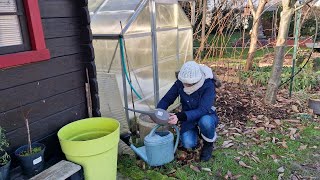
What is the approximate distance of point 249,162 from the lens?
3.24 m

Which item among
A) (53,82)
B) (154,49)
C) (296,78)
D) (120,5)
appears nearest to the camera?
(53,82)

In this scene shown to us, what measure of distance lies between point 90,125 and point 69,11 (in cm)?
111

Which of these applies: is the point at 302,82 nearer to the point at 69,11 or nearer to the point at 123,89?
the point at 123,89

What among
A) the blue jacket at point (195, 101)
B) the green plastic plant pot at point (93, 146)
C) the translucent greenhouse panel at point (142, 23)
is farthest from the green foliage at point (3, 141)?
the translucent greenhouse panel at point (142, 23)

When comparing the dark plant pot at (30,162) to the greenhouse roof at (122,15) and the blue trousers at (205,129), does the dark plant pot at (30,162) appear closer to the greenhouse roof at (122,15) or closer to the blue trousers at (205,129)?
the blue trousers at (205,129)

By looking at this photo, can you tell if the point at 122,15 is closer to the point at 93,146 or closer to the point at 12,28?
the point at 12,28

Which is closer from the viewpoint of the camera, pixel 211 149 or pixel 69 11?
pixel 69 11

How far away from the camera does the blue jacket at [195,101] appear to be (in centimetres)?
307

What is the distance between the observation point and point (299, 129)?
4.03m

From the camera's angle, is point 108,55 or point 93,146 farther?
point 108,55

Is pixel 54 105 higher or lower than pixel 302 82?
higher

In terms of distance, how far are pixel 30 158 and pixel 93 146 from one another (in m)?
0.47

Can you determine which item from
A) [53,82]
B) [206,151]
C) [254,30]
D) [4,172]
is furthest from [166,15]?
[4,172]

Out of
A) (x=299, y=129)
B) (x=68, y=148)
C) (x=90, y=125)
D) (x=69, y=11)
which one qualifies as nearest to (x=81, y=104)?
(x=90, y=125)
